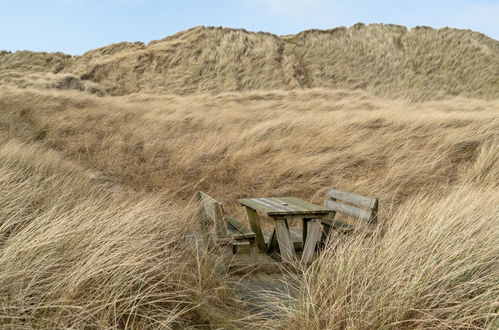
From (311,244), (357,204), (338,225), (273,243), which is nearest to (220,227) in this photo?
(311,244)

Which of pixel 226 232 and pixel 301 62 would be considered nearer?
pixel 226 232

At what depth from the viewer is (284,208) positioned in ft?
14.1

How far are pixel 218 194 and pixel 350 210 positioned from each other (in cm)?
311

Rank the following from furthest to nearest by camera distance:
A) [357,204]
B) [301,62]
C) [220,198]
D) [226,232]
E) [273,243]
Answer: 1. [301,62]
2. [220,198]
3. [273,243]
4. [357,204]
5. [226,232]

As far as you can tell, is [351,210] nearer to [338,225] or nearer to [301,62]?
[338,225]

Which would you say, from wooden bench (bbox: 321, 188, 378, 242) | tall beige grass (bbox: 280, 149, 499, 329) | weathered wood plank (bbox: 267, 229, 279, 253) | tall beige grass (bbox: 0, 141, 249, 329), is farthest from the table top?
tall beige grass (bbox: 280, 149, 499, 329)

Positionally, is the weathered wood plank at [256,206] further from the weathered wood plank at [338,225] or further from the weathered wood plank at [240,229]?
the weathered wood plank at [338,225]

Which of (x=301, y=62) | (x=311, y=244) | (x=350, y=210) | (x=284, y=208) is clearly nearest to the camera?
(x=311, y=244)

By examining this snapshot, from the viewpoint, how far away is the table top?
4.07 m

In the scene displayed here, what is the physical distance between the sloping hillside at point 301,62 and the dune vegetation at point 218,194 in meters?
0.27

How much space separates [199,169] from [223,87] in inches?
541

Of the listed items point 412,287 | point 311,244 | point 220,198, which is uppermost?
point 412,287

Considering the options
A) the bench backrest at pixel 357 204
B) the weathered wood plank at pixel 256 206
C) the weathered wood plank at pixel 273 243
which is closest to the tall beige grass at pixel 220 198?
the bench backrest at pixel 357 204

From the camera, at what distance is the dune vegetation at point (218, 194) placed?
98.0 inches
